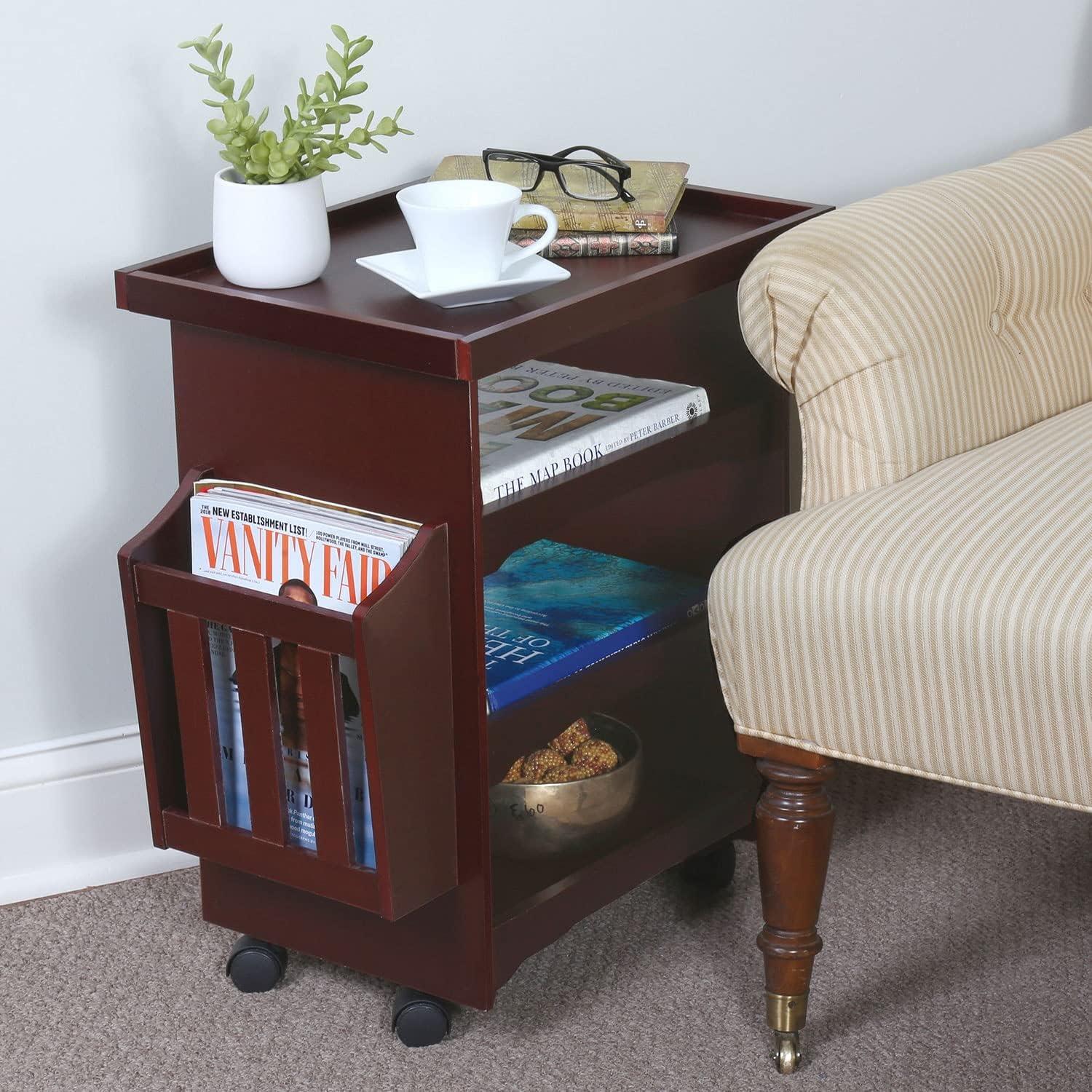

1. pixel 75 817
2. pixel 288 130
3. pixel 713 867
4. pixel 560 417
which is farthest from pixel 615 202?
pixel 75 817

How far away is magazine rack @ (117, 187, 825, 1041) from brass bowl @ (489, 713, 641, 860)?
21 mm

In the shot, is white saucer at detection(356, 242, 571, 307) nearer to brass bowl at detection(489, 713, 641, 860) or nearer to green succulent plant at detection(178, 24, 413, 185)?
green succulent plant at detection(178, 24, 413, 185)

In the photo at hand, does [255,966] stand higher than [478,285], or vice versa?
[478,285]

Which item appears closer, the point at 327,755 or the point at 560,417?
the point at 327,755

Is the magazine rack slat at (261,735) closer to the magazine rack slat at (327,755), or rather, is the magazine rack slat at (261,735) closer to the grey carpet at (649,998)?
the magazine rack slat at (327,755)

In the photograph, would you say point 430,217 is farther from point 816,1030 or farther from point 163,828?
point 816,1030

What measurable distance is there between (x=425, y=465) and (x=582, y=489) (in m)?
0.15

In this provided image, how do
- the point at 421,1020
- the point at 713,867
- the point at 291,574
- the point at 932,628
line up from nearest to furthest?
the point at 932,628 → the point at 291,574 → the point at 421,1020 → the point at 713,867

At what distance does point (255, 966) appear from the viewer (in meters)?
1.45

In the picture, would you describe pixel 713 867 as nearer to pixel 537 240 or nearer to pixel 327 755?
pixel 327 755

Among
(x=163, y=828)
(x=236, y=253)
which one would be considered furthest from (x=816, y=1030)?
(x=236, y=253)

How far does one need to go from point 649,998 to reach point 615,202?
72 centimetres

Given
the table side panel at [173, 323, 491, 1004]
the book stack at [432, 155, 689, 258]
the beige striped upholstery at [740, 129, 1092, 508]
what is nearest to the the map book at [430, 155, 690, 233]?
the book stack at [432, 155, 689, 258]

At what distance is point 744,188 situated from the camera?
1829 mm
